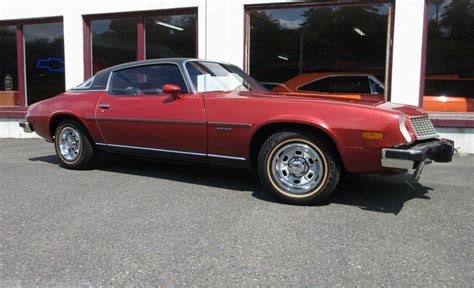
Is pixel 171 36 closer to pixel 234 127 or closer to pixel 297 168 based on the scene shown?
pixel 234 127

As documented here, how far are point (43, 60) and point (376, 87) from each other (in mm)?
7704

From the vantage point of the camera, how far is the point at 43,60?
11023 mm

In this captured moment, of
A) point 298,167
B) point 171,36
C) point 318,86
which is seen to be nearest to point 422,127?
point 298,167

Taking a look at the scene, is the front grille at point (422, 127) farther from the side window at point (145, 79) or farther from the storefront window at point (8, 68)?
the storefront window at point (8, 68)

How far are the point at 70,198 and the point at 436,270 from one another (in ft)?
11.2

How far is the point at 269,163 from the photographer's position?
4.41 metres

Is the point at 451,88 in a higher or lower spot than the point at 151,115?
higher

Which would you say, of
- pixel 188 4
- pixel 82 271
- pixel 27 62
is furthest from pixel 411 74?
pixel 27 62

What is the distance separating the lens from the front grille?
4.21 m

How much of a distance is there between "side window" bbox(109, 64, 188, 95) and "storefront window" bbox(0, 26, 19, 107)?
22.3 ft

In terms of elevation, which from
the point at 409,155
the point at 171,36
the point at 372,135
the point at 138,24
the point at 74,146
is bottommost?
the point at 74,146

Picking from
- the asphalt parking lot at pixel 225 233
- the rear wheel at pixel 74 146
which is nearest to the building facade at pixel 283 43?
the asphalt parking lot at pixel 225 233

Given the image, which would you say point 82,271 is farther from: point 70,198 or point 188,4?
point 188,4

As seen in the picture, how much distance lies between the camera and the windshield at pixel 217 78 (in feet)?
16.9
